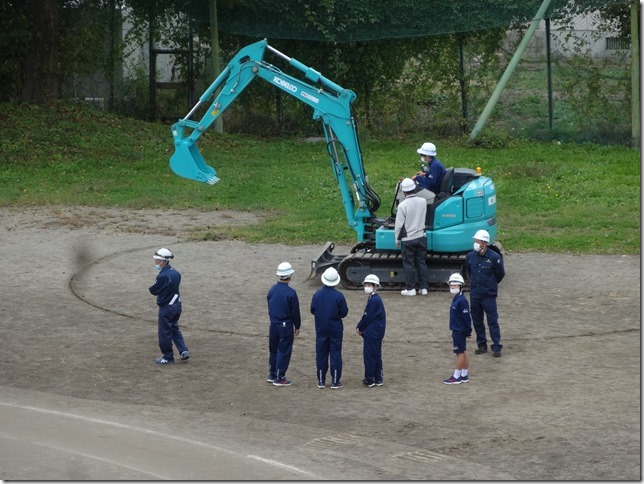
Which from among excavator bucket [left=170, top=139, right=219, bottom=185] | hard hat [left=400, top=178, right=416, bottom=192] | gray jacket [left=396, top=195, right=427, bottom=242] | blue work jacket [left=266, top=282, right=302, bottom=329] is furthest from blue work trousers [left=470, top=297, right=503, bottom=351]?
excavator bucket [left=170, top=139, right=219, bottom=185]

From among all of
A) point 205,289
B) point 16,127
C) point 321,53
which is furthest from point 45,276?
Answer: point 321,53

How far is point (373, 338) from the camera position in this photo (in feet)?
44.5

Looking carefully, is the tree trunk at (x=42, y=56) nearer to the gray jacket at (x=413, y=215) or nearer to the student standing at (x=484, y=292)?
the gray jacket at (x=413, y=215)

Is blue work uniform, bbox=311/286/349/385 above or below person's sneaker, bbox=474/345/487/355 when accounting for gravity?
above

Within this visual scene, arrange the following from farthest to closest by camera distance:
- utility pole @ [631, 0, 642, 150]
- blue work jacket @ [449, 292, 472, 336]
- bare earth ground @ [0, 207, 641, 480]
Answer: utility pole @ [631, 0, 642, 150] → blue work jacket @ [449, 292, 472, 336] → bare earth ground @ [0, 207, 641, 480]

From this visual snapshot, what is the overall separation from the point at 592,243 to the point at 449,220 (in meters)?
4.43

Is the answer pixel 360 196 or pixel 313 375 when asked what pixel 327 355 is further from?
pixel 360 196

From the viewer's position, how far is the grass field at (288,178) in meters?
23.1

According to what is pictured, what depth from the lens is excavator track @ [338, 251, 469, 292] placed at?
1866 cm

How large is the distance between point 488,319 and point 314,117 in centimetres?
581

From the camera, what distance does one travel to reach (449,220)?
18516mm

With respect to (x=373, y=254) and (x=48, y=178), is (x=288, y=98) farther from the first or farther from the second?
(x=373, y=254)

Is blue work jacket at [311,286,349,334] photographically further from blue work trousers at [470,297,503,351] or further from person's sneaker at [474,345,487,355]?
person's sneaker at [474,345,487,355]

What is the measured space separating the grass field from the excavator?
2782 millimetres
